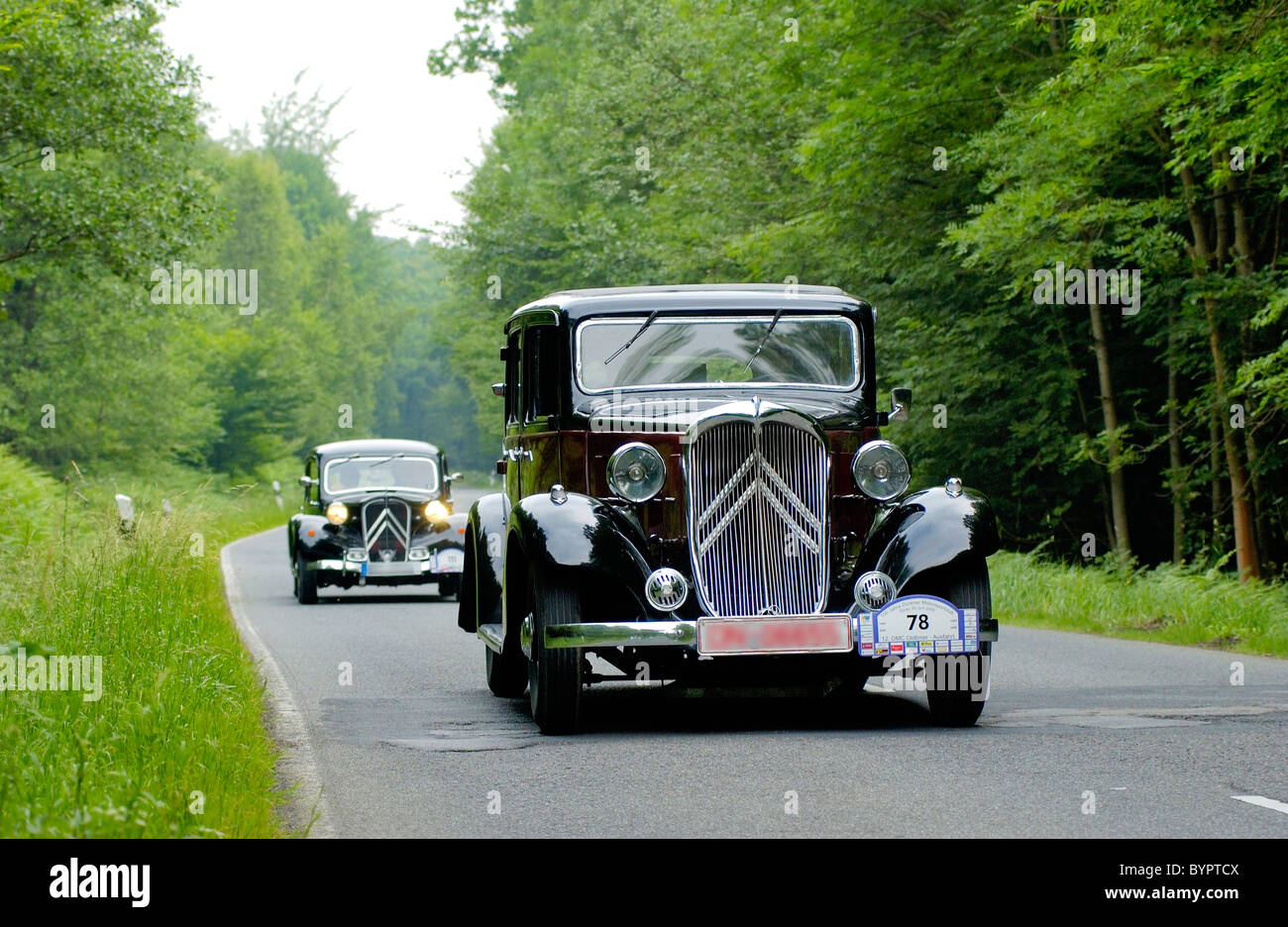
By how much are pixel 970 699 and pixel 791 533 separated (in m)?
1.29

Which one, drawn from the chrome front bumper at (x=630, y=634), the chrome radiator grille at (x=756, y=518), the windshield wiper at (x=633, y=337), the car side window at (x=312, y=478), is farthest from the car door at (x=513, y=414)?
the car side window at (x=312, y=478)

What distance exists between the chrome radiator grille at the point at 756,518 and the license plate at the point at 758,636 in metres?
0.37

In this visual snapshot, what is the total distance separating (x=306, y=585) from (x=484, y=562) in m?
10.7

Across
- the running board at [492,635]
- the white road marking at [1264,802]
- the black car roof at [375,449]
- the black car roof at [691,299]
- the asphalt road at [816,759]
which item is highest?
the black car roof at [691,299]

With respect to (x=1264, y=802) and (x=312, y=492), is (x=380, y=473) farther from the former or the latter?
(x=1264, y=802)

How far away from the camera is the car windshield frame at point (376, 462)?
72.2 ft

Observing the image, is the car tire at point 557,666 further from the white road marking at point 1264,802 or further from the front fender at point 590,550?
the white road marking at point 1264,802

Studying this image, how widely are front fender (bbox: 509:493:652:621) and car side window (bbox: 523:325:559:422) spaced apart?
3.71 ft

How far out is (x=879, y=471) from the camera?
9586mm

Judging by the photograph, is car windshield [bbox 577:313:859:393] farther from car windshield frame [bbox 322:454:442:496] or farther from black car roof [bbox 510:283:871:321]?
car windshield frame [bbox 322:454:442:496]

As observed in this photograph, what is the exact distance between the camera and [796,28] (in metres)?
23.5

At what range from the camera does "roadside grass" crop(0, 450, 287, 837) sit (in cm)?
588

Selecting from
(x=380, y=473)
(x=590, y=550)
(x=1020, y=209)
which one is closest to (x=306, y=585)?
(x=380, y=473)
